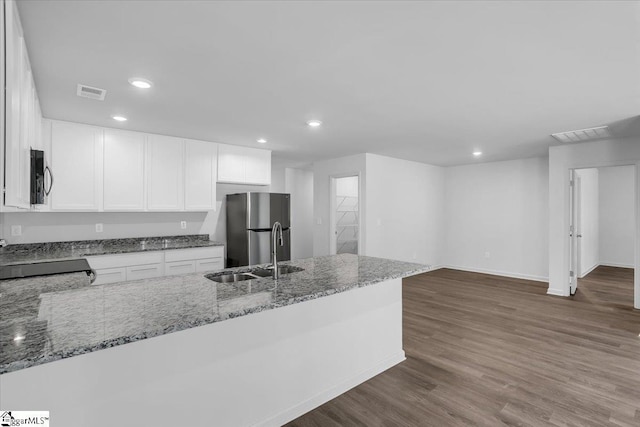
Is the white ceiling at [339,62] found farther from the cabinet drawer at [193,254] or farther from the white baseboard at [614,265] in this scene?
the white baseboard at [614,265]

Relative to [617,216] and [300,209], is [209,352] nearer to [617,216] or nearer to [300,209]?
[300,209]

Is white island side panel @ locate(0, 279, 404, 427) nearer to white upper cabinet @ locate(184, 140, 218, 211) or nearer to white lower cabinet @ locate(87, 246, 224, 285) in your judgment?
white lower cabinet @ locate(87, 246, 224, 285)

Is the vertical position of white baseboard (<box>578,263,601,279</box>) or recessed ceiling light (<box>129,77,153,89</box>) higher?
recessed ceiling light (<box>129,77,153,89</box>)

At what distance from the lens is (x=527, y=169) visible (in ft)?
19.5

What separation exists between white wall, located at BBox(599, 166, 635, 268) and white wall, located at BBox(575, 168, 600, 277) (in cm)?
15

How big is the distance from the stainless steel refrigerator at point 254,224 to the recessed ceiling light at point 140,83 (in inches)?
87.2

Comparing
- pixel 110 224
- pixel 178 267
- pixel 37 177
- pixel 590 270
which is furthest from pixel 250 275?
pixel 590 270

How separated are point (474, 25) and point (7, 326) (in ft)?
8.51

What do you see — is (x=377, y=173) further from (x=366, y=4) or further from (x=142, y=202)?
(x=366, y=4)

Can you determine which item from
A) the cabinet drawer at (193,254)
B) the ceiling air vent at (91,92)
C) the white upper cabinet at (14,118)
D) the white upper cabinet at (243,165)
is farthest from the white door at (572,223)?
the white upper cabinet at (14,118)

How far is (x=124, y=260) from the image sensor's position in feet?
11.5

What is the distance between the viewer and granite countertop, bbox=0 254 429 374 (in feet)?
3.79

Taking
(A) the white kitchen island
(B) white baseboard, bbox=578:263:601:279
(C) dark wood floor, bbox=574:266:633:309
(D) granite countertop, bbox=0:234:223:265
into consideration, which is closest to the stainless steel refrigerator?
(D) granite countertop, bbox=0:234:223:265

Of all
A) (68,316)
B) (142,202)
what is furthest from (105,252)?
(68,316)
